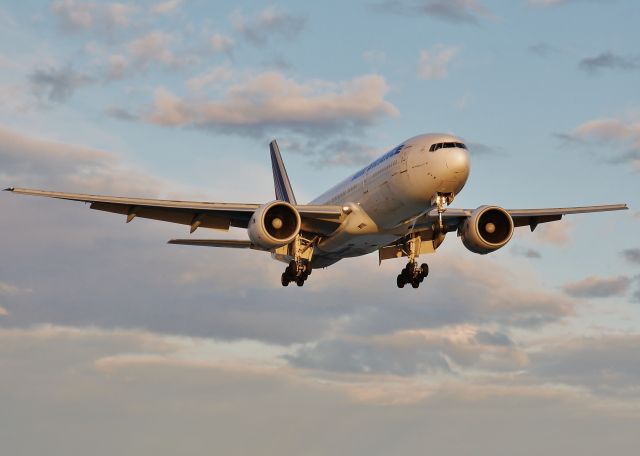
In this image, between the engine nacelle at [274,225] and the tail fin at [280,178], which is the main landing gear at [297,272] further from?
the tail fin at [280,178]

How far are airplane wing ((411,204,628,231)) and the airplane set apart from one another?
53mm

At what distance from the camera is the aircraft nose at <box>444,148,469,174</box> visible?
43.8m

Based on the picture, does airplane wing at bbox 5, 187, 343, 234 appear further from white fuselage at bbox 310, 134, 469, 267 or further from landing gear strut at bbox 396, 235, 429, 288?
landing gear strut at bbox 396, 235, 429, 288

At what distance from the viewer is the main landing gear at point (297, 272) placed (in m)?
51.2

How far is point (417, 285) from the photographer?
176ft

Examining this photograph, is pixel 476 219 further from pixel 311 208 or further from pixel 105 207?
pixel 105 207

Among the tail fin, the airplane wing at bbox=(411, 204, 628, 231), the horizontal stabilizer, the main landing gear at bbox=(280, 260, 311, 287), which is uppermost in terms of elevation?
the tail fin

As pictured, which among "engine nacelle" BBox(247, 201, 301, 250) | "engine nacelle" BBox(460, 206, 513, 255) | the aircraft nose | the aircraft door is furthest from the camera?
"engine nacelle" BBox(460, 206, 513, 255)

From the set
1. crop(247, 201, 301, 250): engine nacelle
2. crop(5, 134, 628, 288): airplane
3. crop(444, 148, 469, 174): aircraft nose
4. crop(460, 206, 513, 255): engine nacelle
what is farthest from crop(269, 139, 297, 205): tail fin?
crop(444, 148, 469, 174): aircraft nose

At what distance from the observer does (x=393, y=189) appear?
45875 mm

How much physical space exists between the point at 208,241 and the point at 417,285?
36.7ft

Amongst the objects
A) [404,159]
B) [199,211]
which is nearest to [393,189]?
[404,159]

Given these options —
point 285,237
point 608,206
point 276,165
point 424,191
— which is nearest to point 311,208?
point 285,237

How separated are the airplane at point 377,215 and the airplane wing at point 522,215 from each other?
0.17ft
